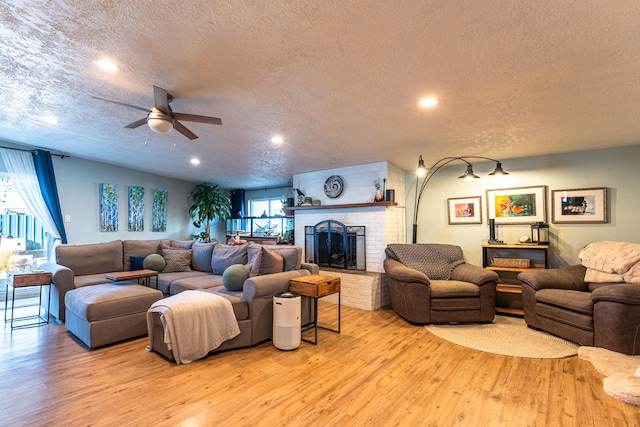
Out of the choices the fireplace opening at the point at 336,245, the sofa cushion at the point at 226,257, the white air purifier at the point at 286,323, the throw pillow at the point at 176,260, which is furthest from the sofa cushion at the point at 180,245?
the white air purifier at the point at 286,323

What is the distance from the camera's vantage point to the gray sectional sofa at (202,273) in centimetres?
315

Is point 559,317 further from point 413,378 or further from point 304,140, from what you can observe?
point 304,140

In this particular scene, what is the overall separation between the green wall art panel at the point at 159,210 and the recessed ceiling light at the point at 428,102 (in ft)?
20.6

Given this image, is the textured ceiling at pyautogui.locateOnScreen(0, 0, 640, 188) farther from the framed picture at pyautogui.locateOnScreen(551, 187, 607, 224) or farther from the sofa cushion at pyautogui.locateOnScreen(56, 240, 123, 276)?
the sofa cushion at pyautogui.locateOnScreen(56, 240, 123, 276)

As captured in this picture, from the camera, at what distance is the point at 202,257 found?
15.6 ft

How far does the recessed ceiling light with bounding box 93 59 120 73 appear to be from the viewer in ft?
7.37

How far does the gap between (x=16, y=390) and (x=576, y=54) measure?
179 inches

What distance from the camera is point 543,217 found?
434 centimetres

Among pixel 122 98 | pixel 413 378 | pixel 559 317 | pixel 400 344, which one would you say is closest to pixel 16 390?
pixel 122 98

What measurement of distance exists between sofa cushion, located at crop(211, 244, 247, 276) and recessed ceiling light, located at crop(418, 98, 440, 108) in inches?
114

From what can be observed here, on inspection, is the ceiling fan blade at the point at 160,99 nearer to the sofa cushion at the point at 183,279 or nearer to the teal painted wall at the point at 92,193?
the sofa cushion at the point at 183,279

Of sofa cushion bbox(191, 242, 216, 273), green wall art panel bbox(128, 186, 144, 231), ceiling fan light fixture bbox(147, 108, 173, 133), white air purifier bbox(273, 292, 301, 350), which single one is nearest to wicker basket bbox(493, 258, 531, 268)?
white air purifier bbox(273, 292, 301, 350)

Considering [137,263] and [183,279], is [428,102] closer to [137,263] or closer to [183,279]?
[183,279]

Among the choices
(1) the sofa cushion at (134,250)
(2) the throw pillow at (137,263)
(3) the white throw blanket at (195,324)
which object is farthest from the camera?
(1) the sofa cushion at (134,250)
